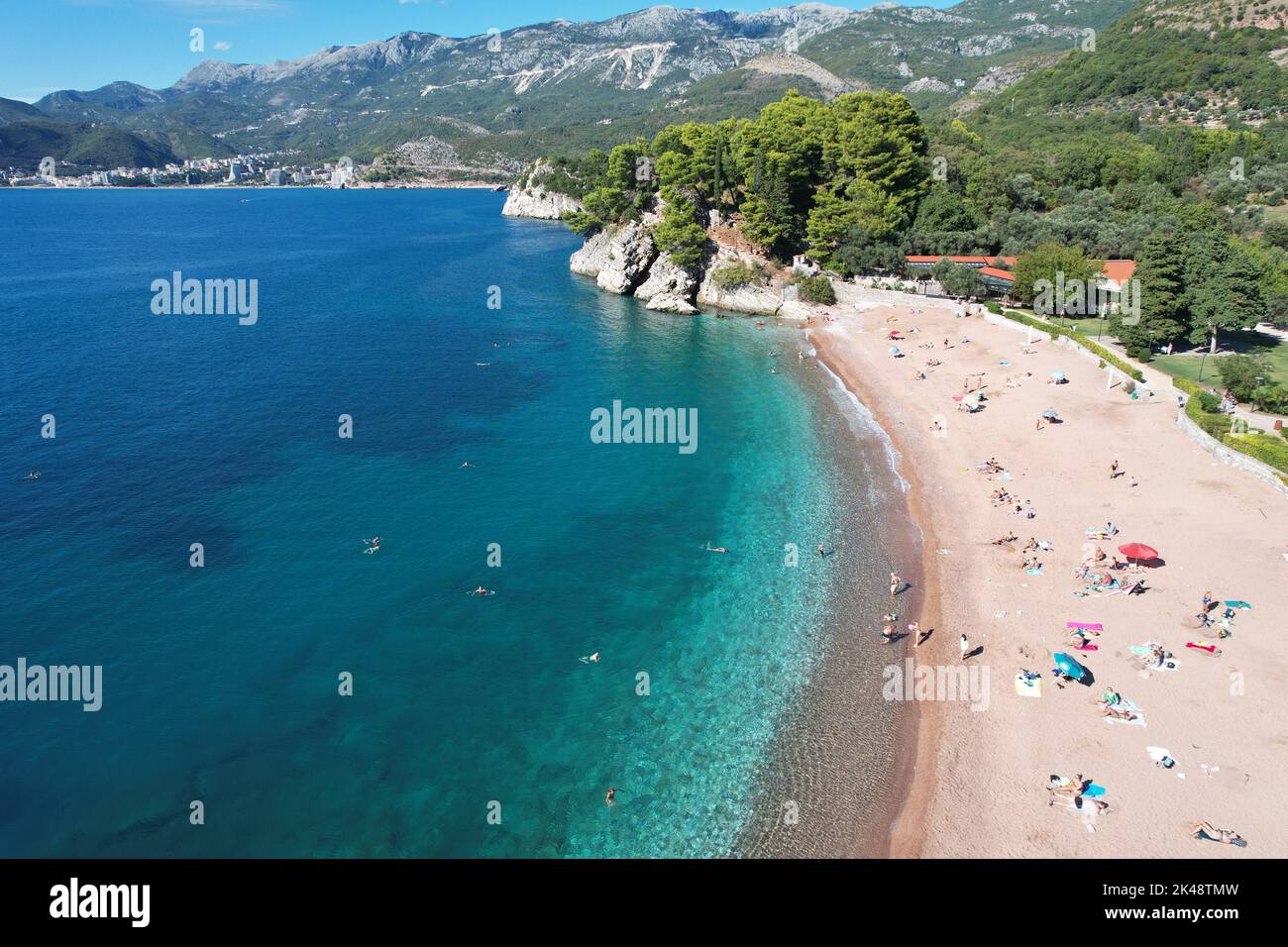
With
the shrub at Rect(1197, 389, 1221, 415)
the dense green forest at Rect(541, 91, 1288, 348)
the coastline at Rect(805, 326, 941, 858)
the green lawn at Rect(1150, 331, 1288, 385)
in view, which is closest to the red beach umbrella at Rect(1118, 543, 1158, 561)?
the coastline at Rect(805, 326, 941, 858)

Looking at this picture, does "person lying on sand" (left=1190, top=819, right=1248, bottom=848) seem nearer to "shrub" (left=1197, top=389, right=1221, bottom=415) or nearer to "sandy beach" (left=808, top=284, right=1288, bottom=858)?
"sandy beach" (left=808, top=284, right=1288, bottom=858)

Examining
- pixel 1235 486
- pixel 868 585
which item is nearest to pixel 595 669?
pixel 868 585

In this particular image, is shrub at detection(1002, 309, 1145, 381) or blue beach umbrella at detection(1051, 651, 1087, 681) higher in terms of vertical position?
shrub at detection(1002, 309, 1145, 381)

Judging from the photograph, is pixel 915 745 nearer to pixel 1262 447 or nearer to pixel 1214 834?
pixel 1214 834

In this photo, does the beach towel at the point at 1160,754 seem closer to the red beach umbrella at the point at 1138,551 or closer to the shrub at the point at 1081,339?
the red beach umbrella at the point at 1138,551

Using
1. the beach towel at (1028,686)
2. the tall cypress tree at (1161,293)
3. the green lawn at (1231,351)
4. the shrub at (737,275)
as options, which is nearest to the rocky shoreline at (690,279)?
the shrub at (737,275)

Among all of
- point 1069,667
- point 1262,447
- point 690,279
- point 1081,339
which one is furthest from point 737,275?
point 1069,667
